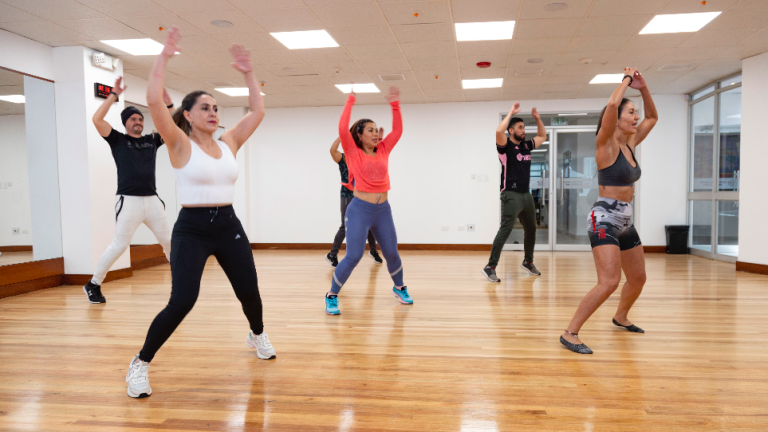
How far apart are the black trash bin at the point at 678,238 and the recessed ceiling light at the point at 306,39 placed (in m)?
6.51

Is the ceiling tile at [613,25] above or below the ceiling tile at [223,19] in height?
below

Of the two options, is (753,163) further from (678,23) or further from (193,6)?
(193,6)

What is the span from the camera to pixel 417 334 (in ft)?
10.6

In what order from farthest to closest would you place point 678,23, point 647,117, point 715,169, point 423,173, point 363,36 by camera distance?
point 423,173 < point 715,169 < point 363,36 < point 678,23 < point 647,117

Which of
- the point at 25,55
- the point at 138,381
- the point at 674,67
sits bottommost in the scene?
the point at 138,381

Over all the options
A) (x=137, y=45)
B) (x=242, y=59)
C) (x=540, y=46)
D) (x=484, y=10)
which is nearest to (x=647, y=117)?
(x=484, y=10)

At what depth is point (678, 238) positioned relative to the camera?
27.3 feet

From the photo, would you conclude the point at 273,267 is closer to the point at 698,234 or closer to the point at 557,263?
the point at 557,263

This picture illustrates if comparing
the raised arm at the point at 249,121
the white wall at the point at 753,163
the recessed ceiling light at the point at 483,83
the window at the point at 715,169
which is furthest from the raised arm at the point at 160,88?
the window at the point at 715,169

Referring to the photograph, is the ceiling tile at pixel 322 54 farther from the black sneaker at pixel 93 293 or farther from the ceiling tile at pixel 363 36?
the black sneaker at pixel 93 293

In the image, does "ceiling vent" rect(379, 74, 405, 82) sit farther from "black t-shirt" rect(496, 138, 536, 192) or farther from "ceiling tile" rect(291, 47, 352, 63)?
"black t-shirt" rect(496, 138, 536, 192)

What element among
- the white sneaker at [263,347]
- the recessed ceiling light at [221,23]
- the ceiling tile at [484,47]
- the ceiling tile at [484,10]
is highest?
the recessed ceiling light at [221,23]

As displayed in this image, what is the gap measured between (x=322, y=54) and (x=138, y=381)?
4.66m

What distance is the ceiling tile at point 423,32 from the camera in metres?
4.99
